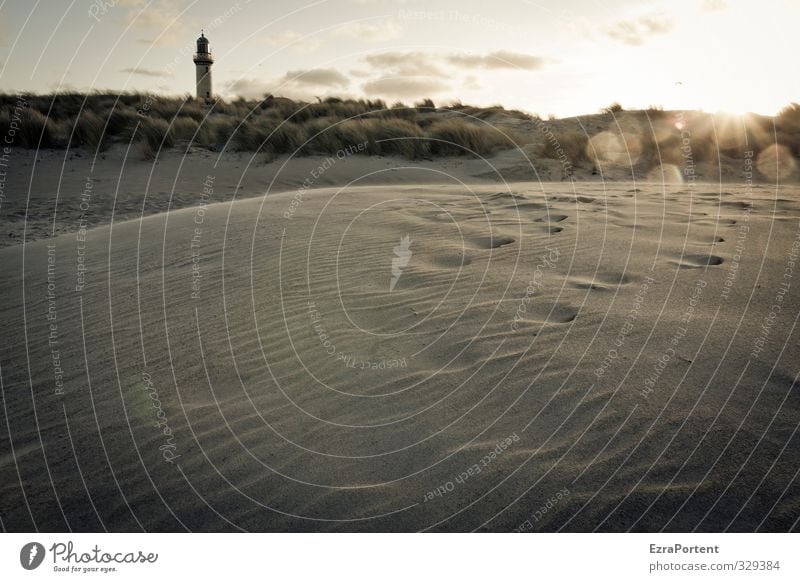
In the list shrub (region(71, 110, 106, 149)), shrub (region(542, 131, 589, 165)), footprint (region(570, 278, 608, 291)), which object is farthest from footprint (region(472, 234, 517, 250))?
shrub (region(71, 110, 106, 149))

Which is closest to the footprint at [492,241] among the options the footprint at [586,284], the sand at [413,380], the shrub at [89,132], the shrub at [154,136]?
the sand at [413,380]

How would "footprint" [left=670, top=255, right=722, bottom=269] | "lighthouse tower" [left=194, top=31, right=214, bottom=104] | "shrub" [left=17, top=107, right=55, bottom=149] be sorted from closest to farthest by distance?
"footprint" [left=670, top=255, right=722, bottom=269] → "shrub" [left=17, top=107, right=55, bottom=149] → "lighthouse tower" [left=194, top=31, right=214, bottom=104]

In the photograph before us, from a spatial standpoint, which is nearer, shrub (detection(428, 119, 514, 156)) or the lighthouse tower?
shrub (detection(428, 119, 514, 156))

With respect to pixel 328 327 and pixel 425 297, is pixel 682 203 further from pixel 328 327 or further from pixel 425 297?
pixel 328 327

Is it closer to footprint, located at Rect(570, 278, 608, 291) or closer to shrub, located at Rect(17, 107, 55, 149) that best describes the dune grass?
shrub, located at Rect(17, 107, 55, 149)

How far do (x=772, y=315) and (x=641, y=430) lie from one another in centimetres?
179

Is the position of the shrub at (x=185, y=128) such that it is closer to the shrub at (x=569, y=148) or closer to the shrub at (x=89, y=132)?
the shrub at (x=89, y=132)

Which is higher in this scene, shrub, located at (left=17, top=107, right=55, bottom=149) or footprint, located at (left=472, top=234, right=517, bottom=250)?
shrub, located at (left=17, top=107, right=55, bottom=149)

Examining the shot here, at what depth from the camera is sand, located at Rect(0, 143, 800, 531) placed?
261cm

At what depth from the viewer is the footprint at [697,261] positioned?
196 inches

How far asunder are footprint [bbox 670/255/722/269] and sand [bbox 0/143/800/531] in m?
Result: 0.03

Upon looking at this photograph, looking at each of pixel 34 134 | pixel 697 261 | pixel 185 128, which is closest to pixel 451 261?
pixel 697 261

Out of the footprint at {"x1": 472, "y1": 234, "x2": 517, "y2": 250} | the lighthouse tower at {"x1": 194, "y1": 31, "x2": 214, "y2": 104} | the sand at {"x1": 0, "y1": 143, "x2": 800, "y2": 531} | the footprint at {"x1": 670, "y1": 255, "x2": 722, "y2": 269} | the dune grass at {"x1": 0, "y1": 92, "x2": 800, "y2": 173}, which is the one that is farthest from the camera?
the lighthouse tower at {"x1": 194, "y1": 31, "x2": 214, "y2": 104}

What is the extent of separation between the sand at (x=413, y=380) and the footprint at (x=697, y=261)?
0.03 m
